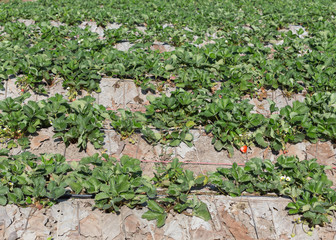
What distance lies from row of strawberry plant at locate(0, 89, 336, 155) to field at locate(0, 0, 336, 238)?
18 millimetres

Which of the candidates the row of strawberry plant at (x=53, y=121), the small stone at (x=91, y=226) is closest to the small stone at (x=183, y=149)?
the row of strawberry plant at (x=53, y=121)

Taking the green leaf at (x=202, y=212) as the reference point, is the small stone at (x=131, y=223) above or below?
below

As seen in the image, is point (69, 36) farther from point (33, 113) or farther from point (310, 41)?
point (310, 41)

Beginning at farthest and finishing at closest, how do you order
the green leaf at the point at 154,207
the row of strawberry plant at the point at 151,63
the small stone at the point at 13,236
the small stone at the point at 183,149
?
1. the row of strawberry plant at the point at 151,63
2. the small stone at the point at 183,149
3. the green leaf at the point at 154,207
4. the small stone at the point at 13,236

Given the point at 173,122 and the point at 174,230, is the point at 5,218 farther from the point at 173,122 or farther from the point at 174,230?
the point at 173,122

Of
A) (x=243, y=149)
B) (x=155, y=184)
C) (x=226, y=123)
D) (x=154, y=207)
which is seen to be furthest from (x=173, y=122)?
(x=154, y=207)

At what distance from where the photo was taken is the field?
12.0 ft

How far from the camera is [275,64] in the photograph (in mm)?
6480

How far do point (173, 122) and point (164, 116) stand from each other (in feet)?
0.56

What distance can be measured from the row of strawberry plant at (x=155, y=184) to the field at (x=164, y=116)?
0.01m

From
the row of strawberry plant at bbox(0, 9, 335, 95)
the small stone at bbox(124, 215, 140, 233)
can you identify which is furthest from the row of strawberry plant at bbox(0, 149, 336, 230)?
the row of strawberry plant at bbox(0, 9, 335, 95)

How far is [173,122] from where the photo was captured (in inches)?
195

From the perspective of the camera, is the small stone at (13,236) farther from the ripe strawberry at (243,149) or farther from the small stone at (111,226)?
the ripe strawberry at (243,149)

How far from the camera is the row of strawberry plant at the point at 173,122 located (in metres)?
4.54
